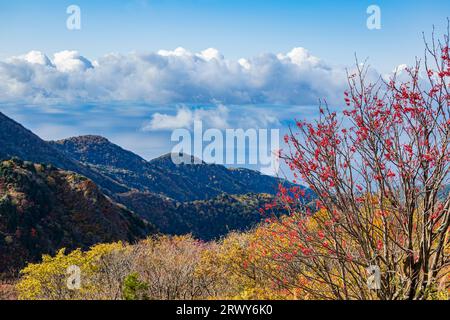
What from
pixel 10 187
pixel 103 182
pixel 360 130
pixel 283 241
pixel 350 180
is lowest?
pixel 103 182

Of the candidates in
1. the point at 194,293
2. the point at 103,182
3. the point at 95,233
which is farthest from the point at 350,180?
the point at 103,182

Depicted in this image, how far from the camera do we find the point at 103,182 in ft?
652

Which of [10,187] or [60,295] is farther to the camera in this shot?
[10,187]

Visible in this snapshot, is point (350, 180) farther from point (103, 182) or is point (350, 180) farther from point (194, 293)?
point (103, 182)

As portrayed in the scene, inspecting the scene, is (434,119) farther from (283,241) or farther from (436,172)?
(283,241)

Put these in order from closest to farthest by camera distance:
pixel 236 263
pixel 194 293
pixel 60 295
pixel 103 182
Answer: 1. pixel 194 293
2. pixel 60 295
3. pixel 236 263
4. pixel 103 182

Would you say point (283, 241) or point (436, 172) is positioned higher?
point (436, 172)

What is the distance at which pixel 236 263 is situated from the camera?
93.0 ft

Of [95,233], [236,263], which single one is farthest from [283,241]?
[95,233]

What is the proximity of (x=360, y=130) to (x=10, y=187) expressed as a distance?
261 ft
